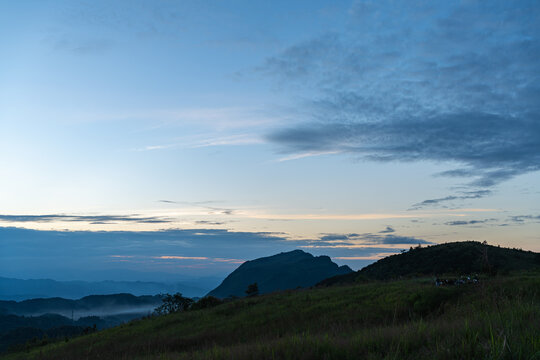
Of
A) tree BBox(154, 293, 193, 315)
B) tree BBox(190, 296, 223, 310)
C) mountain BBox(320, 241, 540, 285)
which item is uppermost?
mountain BBox(320, 241, 540, 285)

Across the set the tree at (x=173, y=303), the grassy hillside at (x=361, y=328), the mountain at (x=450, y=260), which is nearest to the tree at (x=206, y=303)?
the tree at (x=173, y=303)

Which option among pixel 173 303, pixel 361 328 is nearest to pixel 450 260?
pixel 173 303

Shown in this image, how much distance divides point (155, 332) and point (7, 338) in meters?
151

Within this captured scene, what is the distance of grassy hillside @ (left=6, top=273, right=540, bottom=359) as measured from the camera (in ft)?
16.8

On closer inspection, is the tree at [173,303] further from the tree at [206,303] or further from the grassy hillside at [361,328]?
the grassy hillside at [361,328]

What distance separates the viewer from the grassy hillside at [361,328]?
5129 mm

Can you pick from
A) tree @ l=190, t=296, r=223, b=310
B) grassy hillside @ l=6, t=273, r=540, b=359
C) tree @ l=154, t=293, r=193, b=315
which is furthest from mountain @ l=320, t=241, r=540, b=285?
grassy hillside @ l=6, t=273, r=540, b=359

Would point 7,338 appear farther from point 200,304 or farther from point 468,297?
point 468,297

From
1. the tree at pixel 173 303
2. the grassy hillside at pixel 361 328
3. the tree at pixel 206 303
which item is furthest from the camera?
the tree at pixel 173 303

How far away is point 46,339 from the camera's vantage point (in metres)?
44.5

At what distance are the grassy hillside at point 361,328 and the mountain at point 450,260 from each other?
22.2 meters

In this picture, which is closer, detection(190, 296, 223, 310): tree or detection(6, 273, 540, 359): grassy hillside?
detection(6, 273, 540, 359): grassy hillside

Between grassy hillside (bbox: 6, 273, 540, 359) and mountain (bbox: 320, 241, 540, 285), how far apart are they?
22.2 metres

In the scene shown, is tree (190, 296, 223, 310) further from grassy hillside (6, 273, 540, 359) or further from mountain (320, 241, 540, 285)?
mountain (320, 241, 540, 285)
